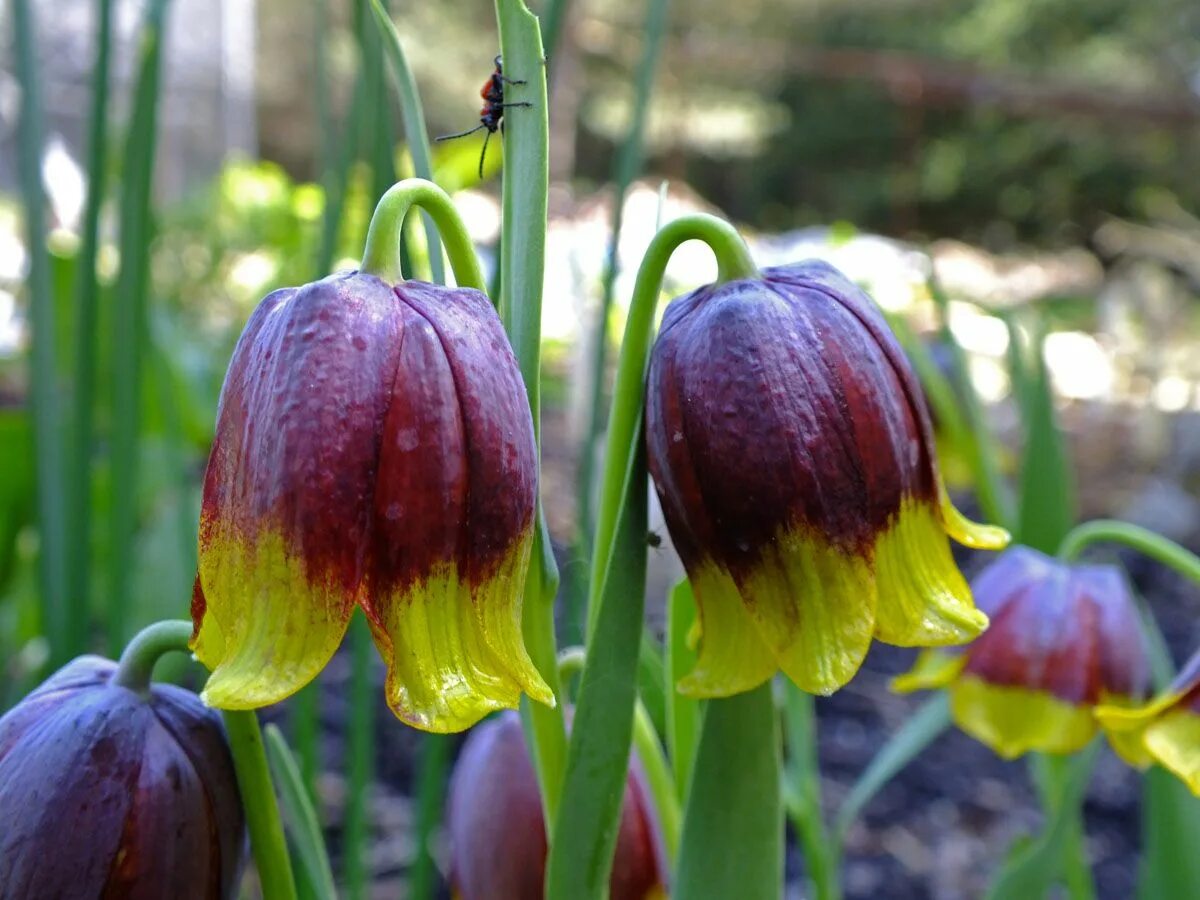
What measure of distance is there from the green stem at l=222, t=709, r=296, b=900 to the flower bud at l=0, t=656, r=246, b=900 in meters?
0.01

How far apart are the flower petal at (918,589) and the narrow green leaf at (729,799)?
49 mm

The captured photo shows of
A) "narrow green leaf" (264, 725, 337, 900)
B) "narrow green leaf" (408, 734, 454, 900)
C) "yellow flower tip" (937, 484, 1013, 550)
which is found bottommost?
"narrow green leaf" (408, 734, 454, 900)

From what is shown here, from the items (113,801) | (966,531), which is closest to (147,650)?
(113,801)

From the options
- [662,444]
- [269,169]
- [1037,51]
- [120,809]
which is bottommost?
[120,809]

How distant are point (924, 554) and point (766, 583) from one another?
6cm

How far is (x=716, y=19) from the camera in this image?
10188 mm

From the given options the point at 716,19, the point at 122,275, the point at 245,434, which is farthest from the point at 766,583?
the point at 716,19

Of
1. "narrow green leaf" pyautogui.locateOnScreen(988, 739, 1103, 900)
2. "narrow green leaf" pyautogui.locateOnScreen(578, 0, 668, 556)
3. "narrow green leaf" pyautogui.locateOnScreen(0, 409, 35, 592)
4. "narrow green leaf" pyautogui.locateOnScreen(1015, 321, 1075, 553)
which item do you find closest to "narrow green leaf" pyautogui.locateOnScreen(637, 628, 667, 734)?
"narrow green leaf" pyautogui.locateOnScreen(578, 0, 668, 556)

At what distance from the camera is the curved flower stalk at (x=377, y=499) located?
325 mm

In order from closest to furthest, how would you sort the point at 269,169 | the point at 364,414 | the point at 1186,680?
the point at 364,414, the point at 1186,680, the point at 269,169

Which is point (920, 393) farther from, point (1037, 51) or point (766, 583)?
point (1037, 51)

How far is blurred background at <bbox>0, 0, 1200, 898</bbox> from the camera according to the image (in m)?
0.71

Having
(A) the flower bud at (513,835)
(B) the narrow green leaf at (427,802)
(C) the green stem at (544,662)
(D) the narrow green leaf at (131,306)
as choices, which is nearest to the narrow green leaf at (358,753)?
(B) the narrow green leaf at (427,802)

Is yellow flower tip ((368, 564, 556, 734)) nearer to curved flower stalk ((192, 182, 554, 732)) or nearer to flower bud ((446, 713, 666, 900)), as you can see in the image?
curved flower stalk ((192, 182, 554, 732))
